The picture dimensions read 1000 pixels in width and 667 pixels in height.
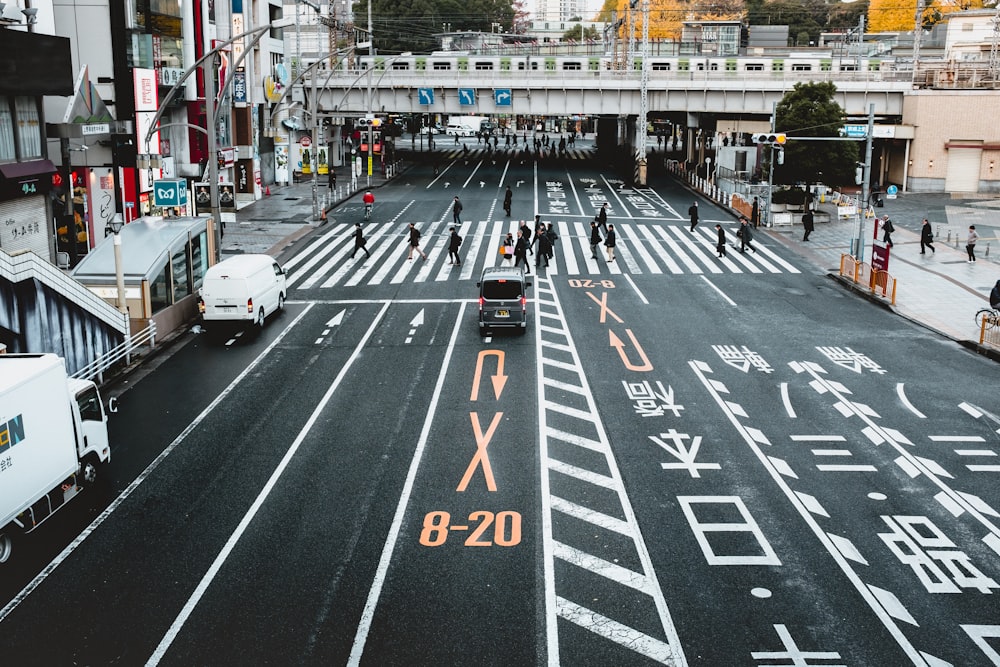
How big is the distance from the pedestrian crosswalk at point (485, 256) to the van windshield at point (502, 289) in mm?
9136

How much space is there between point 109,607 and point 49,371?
4110mm

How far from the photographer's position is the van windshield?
93.5ft

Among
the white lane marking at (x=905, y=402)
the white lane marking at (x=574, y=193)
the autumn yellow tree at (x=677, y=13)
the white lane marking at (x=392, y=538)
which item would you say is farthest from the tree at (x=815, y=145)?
the autumn yellow tree at (x=677, y=13)

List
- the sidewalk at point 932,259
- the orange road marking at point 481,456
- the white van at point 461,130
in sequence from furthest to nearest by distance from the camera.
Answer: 1. the white van at point 461,130
2. the sidewalk at point 932,259
3. the orange road marking at point 481,456

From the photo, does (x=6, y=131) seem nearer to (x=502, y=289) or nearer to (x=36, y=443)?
(x=502, y=289)

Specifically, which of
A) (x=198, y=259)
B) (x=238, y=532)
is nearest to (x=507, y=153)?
(x=198, y=259)

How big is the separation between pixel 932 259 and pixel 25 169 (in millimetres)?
36941

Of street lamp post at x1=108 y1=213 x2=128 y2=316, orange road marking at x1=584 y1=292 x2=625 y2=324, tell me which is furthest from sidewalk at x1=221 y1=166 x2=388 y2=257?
orange road marking at x1=584 y1=292 x2=625 y2=324

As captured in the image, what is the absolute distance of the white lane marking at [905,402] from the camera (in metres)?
21.6

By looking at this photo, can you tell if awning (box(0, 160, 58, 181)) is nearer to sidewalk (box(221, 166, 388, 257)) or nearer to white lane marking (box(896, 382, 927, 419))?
sidewalk (box(221, 166, 388, 257))

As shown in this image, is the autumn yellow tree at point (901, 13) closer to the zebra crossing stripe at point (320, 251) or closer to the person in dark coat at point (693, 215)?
the person in dark coat at point (693, 215)

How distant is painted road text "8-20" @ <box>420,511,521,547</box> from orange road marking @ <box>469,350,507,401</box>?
21.5 feet

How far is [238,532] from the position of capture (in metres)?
15.5

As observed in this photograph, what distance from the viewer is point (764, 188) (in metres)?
61.5
